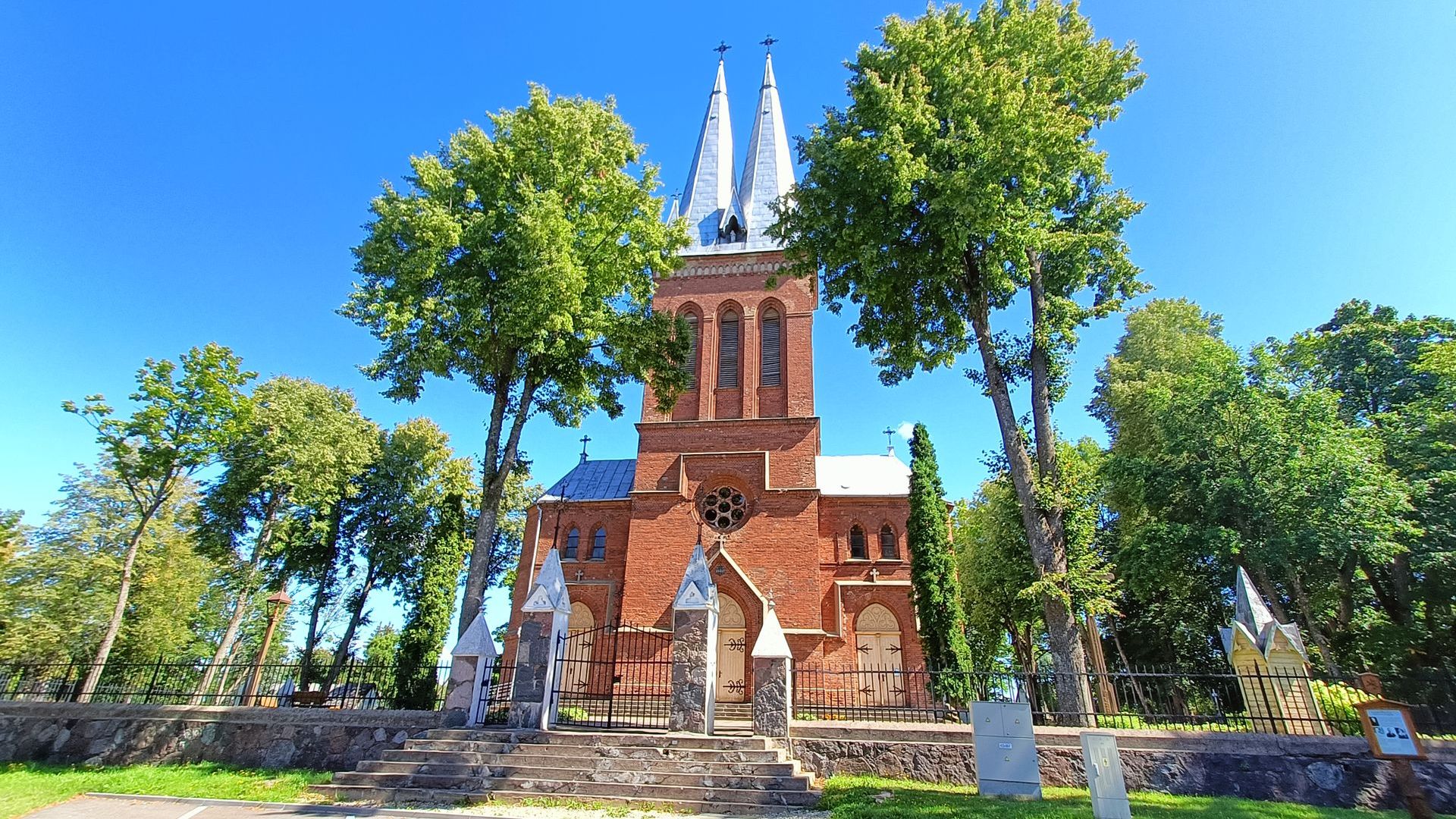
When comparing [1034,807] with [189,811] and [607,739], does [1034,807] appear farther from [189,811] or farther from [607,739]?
[189,811]

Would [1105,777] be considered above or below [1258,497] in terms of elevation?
below

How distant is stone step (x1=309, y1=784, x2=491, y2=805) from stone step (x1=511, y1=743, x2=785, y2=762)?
0.86 m

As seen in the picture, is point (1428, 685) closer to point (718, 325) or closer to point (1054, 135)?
point (1054, 135)

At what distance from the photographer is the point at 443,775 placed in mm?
8398

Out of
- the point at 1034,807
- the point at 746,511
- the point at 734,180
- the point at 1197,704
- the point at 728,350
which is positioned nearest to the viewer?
the point at 1034,807

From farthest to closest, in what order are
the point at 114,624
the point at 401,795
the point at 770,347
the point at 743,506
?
the point at 770,347, the point at 743,506, the point at 114,624, the point at 401,795

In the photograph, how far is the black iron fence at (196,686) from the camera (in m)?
11.8

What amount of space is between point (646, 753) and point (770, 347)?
627 inches

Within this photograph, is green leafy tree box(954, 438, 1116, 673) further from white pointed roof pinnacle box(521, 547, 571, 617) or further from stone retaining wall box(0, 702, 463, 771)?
stone retaining wall box(0, 702, 463, 771)

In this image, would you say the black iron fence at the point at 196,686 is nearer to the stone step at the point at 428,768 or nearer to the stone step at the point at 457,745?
the stone step at the point at 457,745

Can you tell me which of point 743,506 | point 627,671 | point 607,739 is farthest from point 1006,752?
point 743,506

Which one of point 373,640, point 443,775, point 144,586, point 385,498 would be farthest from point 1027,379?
point 373,640

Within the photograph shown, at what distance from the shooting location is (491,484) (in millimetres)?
12273

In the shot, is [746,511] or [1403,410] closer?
[1403,410]
